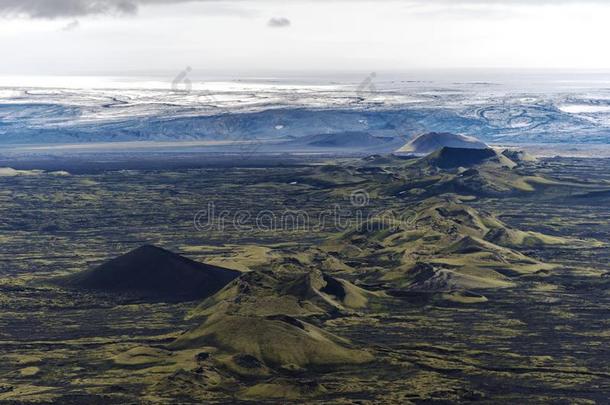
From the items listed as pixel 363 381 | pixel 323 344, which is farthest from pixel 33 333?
pixel 363 381

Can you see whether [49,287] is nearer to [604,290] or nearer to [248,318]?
[248,318]

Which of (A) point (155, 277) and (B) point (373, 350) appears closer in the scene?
(B) point (373, 350)

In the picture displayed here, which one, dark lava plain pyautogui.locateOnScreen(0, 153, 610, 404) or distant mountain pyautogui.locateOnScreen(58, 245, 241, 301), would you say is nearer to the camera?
dark lava plain pyautogui.locateOnScreen(0, 153, 610, 404)

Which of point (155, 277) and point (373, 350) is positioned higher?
point (373, 350)

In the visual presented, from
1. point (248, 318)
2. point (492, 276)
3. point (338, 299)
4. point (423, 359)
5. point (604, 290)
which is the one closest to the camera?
point (423, 359)

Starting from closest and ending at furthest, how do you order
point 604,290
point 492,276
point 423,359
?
1. point 423,359
2. point 604,290
3. point 492,276

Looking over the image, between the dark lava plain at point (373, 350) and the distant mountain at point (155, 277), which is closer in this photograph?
the dark lava plain at point (373, 350)

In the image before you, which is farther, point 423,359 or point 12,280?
point 12,280
